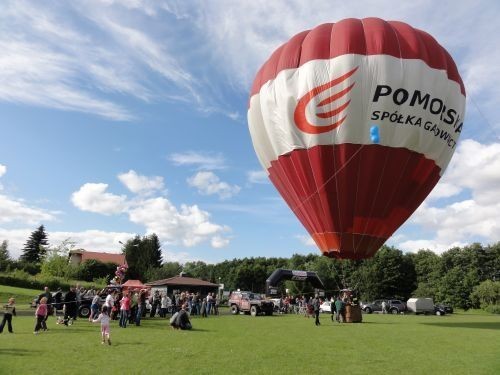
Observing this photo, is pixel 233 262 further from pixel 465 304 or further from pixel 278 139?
pixel 278 139

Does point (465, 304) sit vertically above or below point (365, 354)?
above

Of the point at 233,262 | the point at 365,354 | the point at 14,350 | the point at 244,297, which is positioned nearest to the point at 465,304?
the point at 244,297

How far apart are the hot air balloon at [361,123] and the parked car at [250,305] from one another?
12.6 meters

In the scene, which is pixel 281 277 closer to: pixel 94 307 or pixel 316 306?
pixel 316 306

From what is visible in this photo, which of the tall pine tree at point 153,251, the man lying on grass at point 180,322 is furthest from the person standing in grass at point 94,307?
the tall pine tree at point 153,251

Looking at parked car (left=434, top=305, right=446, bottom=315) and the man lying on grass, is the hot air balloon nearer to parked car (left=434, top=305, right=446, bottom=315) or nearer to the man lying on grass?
the man lying on grass

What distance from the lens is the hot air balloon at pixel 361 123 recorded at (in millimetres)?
18781

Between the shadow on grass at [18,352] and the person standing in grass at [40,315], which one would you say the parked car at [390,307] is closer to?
the person standing in grass at [40,315]

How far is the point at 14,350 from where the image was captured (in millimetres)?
11898

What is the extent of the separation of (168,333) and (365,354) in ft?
25.6

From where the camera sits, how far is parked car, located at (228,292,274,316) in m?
31.8

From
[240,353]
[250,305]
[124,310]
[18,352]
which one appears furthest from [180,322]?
[250,305]

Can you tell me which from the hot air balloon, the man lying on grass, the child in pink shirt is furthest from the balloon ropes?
the child in pink shirt

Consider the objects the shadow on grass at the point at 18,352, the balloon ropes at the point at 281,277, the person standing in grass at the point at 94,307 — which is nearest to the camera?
the shadow on grass at the point at 18,352
